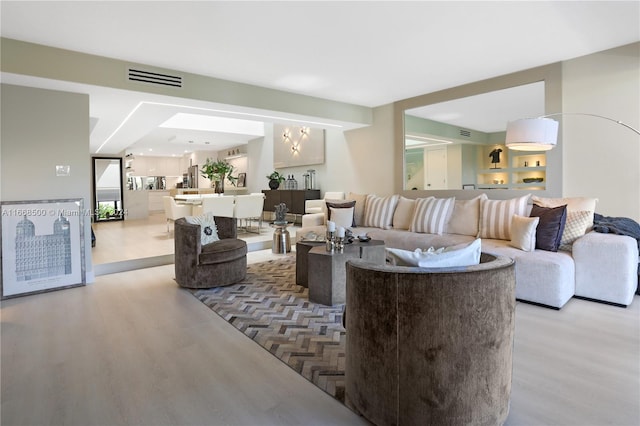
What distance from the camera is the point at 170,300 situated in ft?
11.7

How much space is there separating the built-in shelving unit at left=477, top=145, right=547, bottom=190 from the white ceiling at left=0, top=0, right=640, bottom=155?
3.71 feet

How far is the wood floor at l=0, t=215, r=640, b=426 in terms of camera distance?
1775mm

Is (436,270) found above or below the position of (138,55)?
below

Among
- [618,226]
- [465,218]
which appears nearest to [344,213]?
[465,218]

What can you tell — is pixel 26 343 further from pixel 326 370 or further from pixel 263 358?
pixel 326 370

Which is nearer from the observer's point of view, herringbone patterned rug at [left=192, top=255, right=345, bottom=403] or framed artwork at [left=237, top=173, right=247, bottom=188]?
herringbone patterned rug at [left=192, top=255, right=345, bottom=403]

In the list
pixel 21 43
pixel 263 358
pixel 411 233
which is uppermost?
pixel 21 43

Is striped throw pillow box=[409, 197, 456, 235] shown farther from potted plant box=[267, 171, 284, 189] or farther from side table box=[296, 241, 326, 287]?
potted plant box=[267, 171, 284, 189]

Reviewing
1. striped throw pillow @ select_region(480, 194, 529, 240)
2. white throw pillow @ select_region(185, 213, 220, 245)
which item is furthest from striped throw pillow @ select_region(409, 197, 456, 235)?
white throw pillow @ select_region(185, 213, 220, 245)

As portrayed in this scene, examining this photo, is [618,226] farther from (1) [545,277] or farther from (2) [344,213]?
(2) [344,213]

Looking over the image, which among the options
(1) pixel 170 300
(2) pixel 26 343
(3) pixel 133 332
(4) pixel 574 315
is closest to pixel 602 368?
(4) pixel 574 315

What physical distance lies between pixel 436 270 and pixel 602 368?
1.60 metres

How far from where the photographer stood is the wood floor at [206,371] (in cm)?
178

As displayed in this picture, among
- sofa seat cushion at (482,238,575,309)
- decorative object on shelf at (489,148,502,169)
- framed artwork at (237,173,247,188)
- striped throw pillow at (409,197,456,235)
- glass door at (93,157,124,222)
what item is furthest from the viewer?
framed artwork at (237,173,247,188)
